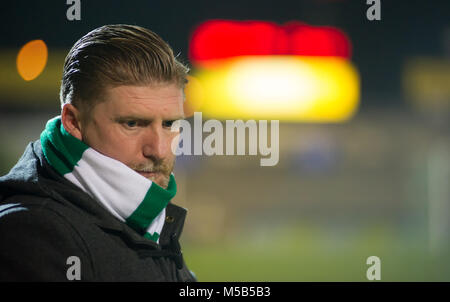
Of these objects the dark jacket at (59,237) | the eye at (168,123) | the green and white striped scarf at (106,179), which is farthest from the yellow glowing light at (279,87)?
the dark jacket at (59,237)

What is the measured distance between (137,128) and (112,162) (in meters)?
0.12

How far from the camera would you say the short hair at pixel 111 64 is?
5.16ft

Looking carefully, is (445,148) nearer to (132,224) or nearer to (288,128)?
(288,128)

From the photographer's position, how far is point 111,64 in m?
1.57

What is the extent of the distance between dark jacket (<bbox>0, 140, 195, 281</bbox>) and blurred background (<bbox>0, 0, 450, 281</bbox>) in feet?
12.9

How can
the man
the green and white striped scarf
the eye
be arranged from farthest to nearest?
the eye < the green and white striped scarf < the man

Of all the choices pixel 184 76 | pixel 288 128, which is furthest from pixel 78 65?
pixel 288 128

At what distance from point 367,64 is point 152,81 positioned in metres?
8.88

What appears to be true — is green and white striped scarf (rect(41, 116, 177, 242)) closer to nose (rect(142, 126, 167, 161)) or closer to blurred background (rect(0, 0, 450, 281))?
nose (rect(142, 126, 167, 161))

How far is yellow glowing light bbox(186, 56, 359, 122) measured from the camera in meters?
8.13

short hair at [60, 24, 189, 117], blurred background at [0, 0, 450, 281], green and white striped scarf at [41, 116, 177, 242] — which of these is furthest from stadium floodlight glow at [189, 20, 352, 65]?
green and white striped scarf at [41, 116, 177, 242]

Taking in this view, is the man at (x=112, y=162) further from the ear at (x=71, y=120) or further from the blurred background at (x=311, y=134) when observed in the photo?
the blurred background at (x=311, y=134)

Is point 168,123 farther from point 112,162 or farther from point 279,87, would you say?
point 279,87
